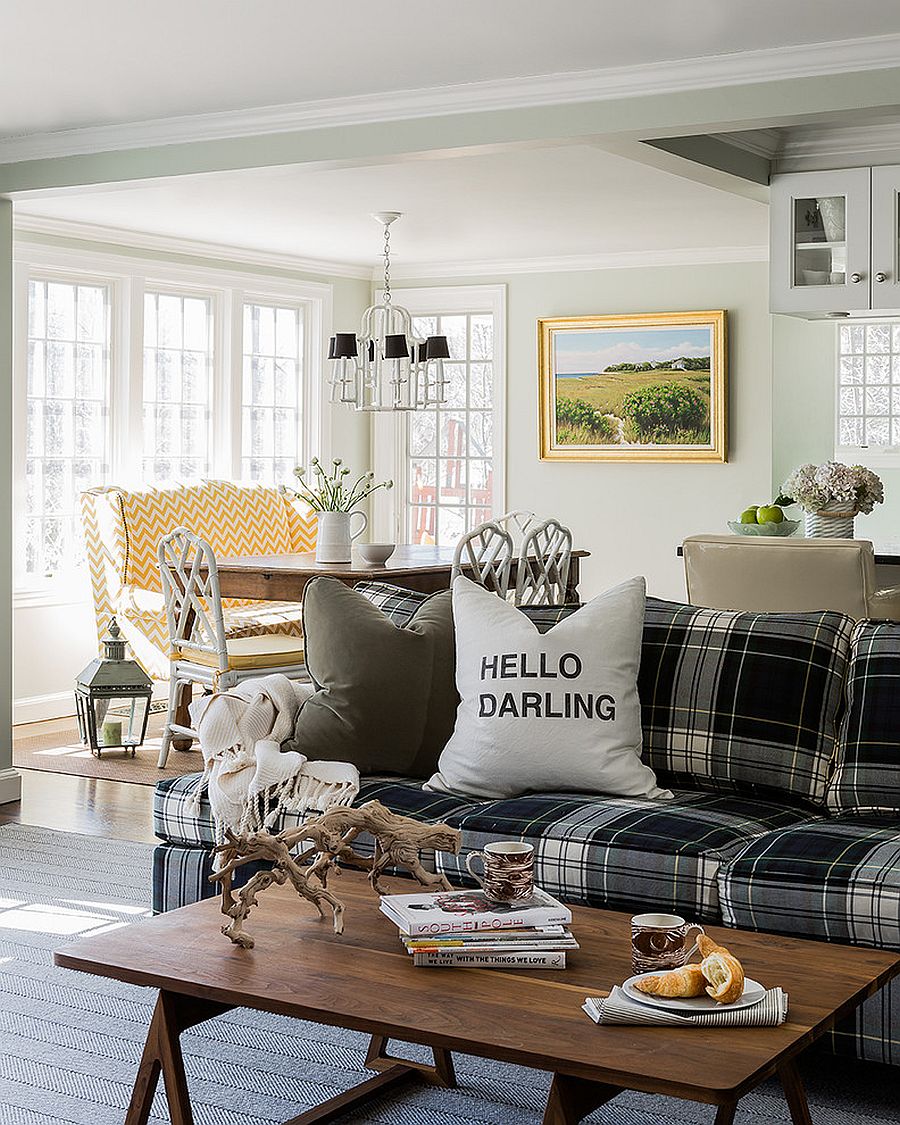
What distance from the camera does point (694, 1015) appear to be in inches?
80.1

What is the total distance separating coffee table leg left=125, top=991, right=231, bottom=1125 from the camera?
7.79ft

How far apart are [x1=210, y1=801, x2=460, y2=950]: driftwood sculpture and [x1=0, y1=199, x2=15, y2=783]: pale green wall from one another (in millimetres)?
3208

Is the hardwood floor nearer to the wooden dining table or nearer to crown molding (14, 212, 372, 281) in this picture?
the wooden dining table

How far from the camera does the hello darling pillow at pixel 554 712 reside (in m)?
3.37

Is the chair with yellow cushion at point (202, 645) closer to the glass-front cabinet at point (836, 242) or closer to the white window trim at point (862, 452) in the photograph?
the glass-front cabinet at point (836, 242)

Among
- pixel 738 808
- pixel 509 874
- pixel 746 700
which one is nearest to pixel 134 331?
pixel 746 700

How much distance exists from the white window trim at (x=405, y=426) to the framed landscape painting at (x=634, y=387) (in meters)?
0.30

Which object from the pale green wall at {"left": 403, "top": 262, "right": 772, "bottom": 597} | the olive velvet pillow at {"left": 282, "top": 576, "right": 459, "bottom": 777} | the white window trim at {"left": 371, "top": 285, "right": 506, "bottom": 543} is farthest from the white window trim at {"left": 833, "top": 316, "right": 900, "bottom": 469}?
the olive velvet pillow at {"left": 282, "top": 576, "right": 459, "bottom": 777}

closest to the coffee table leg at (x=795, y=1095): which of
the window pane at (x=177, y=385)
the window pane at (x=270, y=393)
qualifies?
the window pane at (x=177, y=385)

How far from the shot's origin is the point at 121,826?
514cm

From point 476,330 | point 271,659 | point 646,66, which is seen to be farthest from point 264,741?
point 476,330

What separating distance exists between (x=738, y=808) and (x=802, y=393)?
134 inches

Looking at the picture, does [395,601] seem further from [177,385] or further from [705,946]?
[177,385]

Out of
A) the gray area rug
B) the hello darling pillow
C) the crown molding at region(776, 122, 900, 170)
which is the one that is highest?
the crown molding at region(776, 122, 900, 170)
